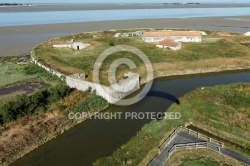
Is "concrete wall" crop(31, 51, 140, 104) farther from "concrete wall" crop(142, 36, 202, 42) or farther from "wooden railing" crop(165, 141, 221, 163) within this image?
"concrete wall" crop(142, 36, 202, 42)

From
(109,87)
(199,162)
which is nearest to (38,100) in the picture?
(109,87)

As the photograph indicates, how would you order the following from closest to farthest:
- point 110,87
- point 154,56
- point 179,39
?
point 110,87 < point 154,56 < point 179,39

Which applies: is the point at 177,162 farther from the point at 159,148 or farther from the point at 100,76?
the point at 100,76

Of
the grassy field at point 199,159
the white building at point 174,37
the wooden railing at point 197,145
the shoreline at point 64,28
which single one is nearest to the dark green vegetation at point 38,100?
the wooden railing at point 197,145

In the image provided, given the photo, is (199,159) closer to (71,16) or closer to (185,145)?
(185,145)

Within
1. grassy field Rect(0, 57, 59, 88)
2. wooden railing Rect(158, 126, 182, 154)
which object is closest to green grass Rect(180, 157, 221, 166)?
wooden railing Rect(158, 126, 182, 154)

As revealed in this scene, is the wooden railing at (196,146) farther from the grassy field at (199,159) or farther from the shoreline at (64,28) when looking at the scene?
the shoreline at (64,28)
